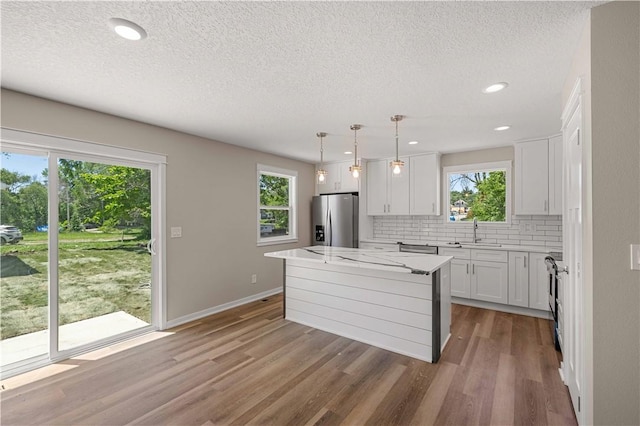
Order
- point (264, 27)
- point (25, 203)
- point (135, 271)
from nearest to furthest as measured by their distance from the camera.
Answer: point (264, 27)
point (25, 203)
point (135, 271)

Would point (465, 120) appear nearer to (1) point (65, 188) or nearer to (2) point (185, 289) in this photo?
(2) point (185, 289)

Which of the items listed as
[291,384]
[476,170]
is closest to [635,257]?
[291,384]

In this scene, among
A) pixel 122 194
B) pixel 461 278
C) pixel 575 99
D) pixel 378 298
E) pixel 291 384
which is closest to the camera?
pixel 575 99

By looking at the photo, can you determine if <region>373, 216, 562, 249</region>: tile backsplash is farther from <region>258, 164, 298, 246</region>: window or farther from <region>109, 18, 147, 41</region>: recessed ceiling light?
<region>109, 18, 147, 41</region>: recessed ceiling light

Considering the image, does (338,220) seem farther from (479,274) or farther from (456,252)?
(479,274)

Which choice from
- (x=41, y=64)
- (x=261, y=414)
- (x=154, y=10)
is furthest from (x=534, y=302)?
(x=41, y=64)

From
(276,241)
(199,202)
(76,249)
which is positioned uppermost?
(199,202)

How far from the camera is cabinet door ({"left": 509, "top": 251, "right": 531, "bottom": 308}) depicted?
390 cm

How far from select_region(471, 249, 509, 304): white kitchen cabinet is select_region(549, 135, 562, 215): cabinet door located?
34.0 inches

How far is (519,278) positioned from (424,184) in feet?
6.10

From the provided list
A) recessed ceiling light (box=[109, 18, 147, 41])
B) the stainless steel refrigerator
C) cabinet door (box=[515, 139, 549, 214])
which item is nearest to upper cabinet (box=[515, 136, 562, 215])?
cabinet door (box=[515, 139, 549, 214])

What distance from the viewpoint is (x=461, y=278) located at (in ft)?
14.3

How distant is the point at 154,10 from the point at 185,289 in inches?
121

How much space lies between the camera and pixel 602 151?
59.1 inches
